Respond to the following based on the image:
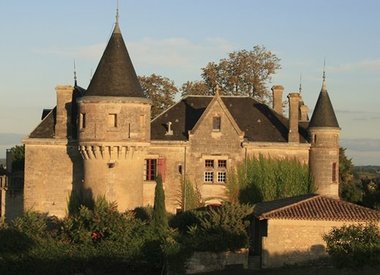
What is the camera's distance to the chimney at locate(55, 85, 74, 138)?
48.2 metres

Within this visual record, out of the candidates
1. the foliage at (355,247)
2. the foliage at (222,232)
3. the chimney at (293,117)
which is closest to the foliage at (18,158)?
the chimney at (293,117)

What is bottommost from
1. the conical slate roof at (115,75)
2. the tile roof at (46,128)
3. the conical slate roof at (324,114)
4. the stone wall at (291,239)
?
the stone wall at (291,239)

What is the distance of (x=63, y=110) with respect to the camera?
48.6 meters

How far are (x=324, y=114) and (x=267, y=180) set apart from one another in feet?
17.7

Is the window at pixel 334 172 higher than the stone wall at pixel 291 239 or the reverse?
higher

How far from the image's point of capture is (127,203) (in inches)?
1775

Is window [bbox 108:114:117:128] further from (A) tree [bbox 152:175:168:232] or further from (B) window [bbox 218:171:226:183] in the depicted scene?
(B) window [bbox 218:171:226:183]

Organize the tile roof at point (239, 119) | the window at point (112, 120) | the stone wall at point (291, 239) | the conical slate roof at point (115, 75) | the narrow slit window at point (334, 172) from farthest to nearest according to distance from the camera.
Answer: the tile roof at point (239, 119) → the narrow slit window at point (334, 172) → the conical slate roof at point (115, 75) → the window at point (112, 120) → the stone wall at point (291, 239)

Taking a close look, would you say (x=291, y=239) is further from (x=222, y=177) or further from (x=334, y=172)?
(x=334, y=172)

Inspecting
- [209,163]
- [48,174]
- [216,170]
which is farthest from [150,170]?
[48,174]

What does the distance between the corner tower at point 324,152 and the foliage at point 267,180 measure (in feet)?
2.07

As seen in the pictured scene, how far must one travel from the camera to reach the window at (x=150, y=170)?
160 feet

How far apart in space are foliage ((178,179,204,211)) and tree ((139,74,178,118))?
18.1m

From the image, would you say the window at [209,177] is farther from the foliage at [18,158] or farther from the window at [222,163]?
the foliage at [18,158]
